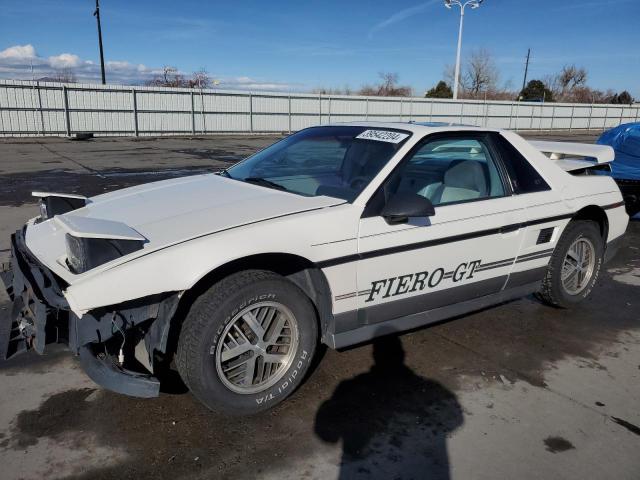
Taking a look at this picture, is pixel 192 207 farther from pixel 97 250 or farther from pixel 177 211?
pixel 97 250

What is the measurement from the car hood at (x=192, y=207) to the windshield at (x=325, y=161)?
0.64ft

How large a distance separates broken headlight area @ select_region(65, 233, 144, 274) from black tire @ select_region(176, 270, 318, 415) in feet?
1.40

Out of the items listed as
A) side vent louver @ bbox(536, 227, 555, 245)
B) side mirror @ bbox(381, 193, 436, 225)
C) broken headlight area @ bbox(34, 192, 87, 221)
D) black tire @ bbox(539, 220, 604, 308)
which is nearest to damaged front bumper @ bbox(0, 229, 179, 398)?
broken headlight area @ bbox(34, 192, 87, 221)

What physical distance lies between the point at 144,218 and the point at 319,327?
1.20 meters

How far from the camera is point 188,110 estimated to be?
26.5 meters

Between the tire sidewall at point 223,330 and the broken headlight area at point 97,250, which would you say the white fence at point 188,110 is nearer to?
the broken headlight area at point 97,250

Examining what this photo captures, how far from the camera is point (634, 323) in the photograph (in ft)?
14.4

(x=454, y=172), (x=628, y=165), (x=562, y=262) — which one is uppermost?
(x=454, y=172)

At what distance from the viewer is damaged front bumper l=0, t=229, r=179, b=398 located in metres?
2.50

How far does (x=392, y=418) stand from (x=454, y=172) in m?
1.86

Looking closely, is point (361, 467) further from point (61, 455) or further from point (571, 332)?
point (571, 332)

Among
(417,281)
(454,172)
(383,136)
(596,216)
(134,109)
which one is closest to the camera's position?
(417,281)

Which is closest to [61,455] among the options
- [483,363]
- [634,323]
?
[483,363]

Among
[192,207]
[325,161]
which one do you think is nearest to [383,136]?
[325,161]
